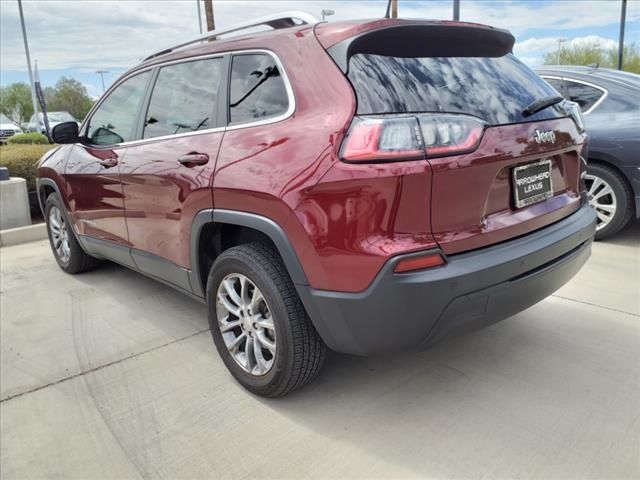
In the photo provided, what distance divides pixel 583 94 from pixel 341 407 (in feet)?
14.3

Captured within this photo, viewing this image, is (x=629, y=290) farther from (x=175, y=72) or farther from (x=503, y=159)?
(x=175, y=72)

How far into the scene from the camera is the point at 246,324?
2.66 metres

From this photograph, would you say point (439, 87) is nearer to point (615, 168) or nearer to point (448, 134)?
point (448, 134)

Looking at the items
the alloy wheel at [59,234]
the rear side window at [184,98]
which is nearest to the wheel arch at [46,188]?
the alloy wheel at [59,234]

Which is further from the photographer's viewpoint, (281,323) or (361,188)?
(281,323)

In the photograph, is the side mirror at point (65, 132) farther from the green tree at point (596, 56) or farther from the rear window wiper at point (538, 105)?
the green tree at point (596, 56)

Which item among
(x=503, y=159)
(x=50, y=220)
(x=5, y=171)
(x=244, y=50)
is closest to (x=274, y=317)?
(x=503, y=159)

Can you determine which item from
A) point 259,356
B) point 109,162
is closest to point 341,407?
point 259,356

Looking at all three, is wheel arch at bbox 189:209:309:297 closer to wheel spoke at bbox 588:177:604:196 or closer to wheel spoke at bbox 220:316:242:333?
wheel spoke at bbox 220:316:242:333

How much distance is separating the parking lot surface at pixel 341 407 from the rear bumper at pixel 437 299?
49 centimetres

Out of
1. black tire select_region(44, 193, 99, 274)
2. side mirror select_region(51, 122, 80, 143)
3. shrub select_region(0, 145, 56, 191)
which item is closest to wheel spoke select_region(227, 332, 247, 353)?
side mirror select_region(51, 122, 80, 143)

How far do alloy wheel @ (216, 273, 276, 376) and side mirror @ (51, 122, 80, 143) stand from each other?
2.20m

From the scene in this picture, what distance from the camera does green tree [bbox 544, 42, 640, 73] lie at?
100 ft

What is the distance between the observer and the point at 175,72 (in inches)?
127
